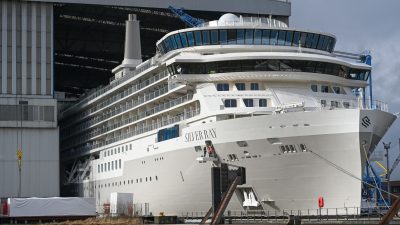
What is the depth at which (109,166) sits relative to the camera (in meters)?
55.1

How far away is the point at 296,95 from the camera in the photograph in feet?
136

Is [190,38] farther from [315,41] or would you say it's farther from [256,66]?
[315,41]

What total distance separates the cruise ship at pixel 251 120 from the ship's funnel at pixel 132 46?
5.43 metres

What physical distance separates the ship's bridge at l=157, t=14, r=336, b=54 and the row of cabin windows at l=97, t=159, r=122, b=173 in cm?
1079

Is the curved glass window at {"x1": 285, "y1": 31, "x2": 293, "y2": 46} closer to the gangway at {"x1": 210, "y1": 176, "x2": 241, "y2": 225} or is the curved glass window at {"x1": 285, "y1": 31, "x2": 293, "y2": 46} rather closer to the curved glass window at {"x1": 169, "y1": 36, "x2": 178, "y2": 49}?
the curved glass window at {"x1": 169, "y1": 36, "x2": 178, "y2": 49}

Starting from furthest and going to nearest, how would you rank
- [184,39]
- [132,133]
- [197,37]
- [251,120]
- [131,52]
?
[131,52] → [132,133] → [184,39] → [197,37] → [251,120]

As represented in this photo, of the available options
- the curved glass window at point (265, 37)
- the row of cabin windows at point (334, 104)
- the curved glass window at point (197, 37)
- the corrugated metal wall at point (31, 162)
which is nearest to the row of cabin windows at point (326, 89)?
the row of cabin windows at point (334, 104)

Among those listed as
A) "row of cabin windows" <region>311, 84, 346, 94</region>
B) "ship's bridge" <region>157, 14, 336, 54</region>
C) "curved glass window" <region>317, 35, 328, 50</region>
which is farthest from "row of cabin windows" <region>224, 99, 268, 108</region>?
"curved glass window" <region>317, 35, 328, 50</region>

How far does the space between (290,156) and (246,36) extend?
33.0 ft

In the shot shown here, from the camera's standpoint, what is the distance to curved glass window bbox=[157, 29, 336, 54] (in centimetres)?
4450

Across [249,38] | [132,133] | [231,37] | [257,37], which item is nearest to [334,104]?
[257,37]

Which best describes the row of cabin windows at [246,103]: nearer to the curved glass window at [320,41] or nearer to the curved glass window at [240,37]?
the curved glass window at [240,37]

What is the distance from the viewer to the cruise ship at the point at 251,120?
3675 centimetres

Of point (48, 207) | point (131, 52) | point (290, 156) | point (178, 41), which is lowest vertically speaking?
point (48, 207)
